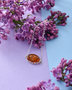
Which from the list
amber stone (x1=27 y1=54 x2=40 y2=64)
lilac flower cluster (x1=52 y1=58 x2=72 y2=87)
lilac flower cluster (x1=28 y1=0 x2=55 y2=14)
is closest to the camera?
lilac flower cluster (x1=52 y1=58 x2=72 y2=87)

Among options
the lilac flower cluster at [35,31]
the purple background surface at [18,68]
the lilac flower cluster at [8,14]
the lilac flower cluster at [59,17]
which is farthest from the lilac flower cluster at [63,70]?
the lilac flower cluster at [59,17]

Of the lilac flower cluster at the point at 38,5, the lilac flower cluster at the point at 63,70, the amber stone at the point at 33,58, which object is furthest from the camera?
the lilac flower cluster at the point at 38,5

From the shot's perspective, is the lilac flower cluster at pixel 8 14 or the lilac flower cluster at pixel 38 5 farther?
the lilac flower cluster at pixel 38 5

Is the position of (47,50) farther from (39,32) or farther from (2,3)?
(2,3)

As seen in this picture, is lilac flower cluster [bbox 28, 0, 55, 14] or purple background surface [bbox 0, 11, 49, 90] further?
lilac flower cluster [bbox 28, 0, 55, 14]

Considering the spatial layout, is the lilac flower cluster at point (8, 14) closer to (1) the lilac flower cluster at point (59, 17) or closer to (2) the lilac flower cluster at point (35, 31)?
(2) the lilac flower cluster at point (35, 31)

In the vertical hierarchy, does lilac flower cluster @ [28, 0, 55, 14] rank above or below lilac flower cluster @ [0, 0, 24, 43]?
above

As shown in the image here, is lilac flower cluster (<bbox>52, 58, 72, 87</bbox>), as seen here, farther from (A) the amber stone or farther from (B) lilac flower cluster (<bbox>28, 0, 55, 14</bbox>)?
(B) lilac flower cluster (<bbox>28, 0, 55, 14</bbox>)

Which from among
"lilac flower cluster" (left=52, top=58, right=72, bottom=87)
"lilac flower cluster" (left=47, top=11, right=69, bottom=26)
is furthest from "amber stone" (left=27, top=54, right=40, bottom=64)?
"lilac flower cluster" (left=47, top=11, right=69, bottom=26)
